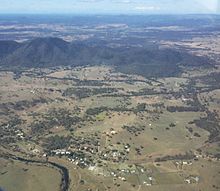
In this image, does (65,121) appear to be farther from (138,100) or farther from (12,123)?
(138,100)

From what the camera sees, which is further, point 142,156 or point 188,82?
point 188,82

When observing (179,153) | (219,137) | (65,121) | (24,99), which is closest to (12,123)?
(65,121)

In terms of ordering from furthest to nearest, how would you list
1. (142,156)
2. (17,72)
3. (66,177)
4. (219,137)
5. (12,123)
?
(17,72) < (12,123) < (219,137) < (142,156) < (66,177)

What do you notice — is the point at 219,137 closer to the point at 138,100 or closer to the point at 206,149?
the point at 206,149

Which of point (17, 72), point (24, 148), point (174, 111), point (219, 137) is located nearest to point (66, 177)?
point (24, 148)

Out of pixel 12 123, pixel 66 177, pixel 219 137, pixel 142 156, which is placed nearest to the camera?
pixel 66 177

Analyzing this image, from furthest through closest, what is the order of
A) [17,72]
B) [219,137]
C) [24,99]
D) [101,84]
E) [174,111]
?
[17,72] < [101,84] < [24,99] < [174,111] < [219,137]

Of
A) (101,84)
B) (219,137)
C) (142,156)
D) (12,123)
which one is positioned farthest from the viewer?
(101,84)

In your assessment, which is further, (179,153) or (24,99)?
(24,99)
